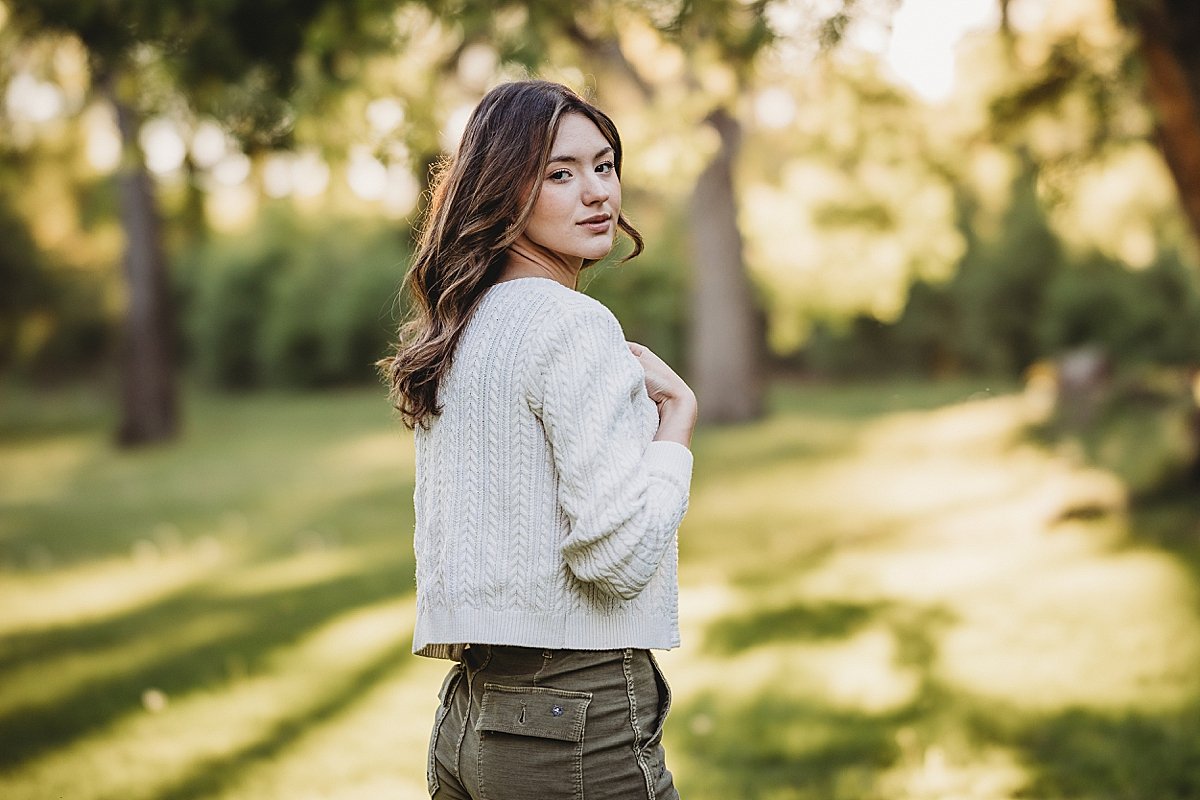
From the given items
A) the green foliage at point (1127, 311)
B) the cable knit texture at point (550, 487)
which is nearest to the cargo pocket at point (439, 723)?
the cable knit texture at point (550, 487)

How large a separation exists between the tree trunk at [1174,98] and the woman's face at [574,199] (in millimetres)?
3687

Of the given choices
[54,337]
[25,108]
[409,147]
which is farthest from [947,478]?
[54,337]

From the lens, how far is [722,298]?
1568 centimetres

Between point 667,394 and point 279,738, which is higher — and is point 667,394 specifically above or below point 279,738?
above

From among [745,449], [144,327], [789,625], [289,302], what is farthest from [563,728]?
[289,302]

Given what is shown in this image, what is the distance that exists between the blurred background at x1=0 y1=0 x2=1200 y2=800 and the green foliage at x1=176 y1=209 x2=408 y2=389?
7.18m

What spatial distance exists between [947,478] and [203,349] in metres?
21.3

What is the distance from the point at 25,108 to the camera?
567 inches

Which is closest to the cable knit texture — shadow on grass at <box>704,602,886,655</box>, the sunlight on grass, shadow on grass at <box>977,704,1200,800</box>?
shadow on grass at <box>977,704,1200,800</box>

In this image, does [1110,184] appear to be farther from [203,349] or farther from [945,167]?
[203,349]

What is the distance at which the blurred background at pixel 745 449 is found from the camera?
4801 mm

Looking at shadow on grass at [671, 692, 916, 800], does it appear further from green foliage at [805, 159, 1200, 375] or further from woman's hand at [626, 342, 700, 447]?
green foliage at [805, 159, 1200, 375]

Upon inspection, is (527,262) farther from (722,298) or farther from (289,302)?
(289,302)

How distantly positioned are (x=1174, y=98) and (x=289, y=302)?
2359 cm
